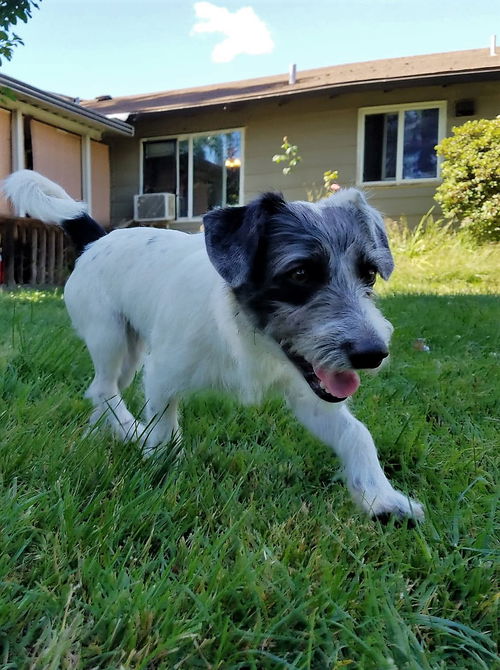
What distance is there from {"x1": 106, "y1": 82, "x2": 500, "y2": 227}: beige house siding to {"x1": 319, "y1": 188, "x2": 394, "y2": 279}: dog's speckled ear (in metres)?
10.4

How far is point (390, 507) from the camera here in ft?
6.55

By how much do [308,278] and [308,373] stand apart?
1.24 feet

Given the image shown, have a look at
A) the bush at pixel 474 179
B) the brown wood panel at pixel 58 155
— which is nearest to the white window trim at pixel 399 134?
the bush at pixel 474 179

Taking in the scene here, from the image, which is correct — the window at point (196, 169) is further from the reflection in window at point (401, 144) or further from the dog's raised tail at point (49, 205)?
the dog's raised tail at point (49, 205)

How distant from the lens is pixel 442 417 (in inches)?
122

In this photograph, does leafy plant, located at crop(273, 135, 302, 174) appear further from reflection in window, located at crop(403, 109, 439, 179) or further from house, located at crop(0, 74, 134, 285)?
house, located at crop(0, 74, 134, 285)

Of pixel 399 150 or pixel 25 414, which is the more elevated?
pixel 399 150

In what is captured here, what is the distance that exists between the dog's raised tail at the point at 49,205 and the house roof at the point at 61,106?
779 centimetres

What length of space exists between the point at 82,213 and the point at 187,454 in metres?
2.17

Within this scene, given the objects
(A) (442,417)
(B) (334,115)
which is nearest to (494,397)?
(A) (442,417)

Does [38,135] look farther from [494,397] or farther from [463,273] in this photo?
[494,397]

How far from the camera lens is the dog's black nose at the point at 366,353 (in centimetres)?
197

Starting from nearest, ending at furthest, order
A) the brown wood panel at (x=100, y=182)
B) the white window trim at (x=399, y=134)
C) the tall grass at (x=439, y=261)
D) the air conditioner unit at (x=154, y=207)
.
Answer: the tall grass at (x=439, y=261) < the white window trim at (x=399, y=134) < the air conditioner unit at (x=154, y=207) < the brown wood panel at (x=100, y=182)

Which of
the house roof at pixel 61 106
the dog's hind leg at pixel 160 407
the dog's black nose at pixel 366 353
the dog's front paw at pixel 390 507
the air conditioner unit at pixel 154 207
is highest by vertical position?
the house roof at pixel 61 106
